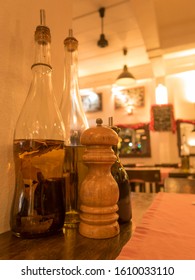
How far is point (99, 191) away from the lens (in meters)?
0.38

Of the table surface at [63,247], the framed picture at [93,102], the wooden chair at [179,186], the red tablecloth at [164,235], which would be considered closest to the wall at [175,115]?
the framed picture at [93,102]

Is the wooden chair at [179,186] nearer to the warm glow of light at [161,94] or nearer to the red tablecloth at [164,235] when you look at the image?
the red tablecloth at [164,235]

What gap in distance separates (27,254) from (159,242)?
0.21 metres

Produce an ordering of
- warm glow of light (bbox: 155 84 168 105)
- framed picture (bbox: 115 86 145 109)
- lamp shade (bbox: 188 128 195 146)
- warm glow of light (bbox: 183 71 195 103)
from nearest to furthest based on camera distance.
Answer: lamp shade (bbox: 188 128 195 146) → warm glow of light (bbox: 155 84 168 105) → warm glow of light (bbox: 183 71 195 103) → framed picture (bbox: 115 86 145 109)

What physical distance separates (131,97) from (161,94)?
0.64 metres

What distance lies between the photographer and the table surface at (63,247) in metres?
0.31

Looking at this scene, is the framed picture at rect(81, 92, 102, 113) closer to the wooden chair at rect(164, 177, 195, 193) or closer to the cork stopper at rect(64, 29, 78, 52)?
the wooden chair at rect(164, 177, 195, 193)

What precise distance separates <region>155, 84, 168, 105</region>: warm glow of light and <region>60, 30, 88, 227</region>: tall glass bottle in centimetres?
347

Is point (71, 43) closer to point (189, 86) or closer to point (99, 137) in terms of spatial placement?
point (99, 137)

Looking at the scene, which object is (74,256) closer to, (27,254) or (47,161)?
(27,254)

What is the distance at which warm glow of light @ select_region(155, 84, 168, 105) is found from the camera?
3.75m

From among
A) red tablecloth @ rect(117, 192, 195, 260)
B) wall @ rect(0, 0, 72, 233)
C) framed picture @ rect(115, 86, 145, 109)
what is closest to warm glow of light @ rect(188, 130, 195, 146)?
framed picture @ rect(115, 86, 145, 109)

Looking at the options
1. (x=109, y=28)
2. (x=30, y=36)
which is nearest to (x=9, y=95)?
(x=30, y=36)

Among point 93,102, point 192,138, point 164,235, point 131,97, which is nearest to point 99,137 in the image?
point 164,235
